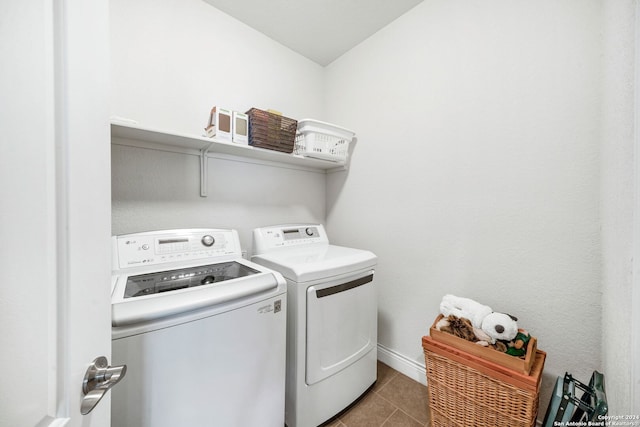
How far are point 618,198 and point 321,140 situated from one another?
1476 mm

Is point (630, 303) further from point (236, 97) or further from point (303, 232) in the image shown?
point (236, 97)

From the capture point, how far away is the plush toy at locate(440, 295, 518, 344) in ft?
3.39

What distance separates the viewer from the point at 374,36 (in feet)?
5.94

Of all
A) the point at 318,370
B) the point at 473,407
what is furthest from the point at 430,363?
the point at 318,370

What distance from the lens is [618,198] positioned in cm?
76

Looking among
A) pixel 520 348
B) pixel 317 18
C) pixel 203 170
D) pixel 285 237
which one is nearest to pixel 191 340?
pixel 285 237

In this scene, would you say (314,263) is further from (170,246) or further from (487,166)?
(487,166)

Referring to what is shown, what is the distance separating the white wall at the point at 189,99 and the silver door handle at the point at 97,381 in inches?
42.4

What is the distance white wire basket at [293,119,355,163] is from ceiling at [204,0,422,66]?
2.43ft

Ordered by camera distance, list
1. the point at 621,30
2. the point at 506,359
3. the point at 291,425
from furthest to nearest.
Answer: the point at 291,425 → the point at 506,359 → the point at 621,30

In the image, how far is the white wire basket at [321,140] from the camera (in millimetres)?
1685

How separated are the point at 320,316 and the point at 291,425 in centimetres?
56

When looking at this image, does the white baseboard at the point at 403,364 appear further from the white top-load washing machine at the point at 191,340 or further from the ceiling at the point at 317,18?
the ceiling at the point at 317,18

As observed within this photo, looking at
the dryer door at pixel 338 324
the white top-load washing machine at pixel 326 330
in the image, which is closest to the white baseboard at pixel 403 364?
the white top-load washing machine at pixel 326 330
